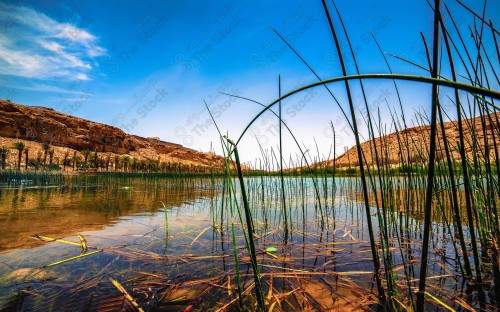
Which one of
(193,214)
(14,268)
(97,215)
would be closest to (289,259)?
(14,268)

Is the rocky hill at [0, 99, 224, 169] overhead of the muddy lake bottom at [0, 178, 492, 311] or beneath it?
overhead

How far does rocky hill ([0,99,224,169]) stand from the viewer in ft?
159

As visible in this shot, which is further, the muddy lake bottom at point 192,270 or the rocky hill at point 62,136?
the rocky hill at point 62,136

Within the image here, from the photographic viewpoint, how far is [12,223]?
11.2 feet

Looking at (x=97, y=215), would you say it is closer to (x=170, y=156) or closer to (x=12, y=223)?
(x=12, y=223)

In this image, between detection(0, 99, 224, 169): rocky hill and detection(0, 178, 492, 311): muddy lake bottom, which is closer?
detection(0, 178, 492, 311): muddy lake bottom

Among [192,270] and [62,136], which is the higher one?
[62,136]

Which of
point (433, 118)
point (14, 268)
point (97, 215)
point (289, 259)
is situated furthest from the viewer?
point (97, 215)

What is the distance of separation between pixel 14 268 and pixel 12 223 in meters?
2.12

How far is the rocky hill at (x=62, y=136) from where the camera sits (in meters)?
48.6

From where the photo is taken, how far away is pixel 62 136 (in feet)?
184

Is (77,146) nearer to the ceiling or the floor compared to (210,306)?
nearer to the ceiling

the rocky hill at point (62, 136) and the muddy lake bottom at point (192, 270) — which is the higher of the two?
the rocky hill at point (62, 136)

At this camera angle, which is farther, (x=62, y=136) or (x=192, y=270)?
(x=62, y=136)
